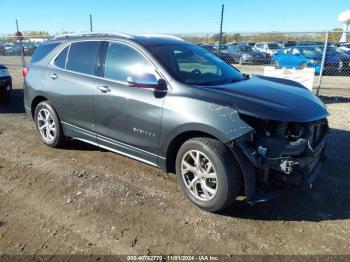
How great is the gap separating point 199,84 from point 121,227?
5.89 ft

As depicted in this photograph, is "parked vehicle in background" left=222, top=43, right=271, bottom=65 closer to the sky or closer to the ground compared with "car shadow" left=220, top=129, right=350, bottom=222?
closer to the sky

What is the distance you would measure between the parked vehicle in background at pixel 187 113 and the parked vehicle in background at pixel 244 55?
1444 cm

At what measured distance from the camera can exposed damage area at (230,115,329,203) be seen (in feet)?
11.0

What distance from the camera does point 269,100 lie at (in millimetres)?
3664

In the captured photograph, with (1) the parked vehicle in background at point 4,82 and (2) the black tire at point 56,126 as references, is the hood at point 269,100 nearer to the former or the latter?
(2) the black tire at point 56,126

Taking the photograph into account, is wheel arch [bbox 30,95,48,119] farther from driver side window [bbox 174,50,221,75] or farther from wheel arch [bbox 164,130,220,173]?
wheel arch [bbox 164,130,220,173]

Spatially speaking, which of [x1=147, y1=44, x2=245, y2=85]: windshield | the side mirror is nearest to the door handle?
→ the side mirror

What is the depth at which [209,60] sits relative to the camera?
4859 millimetres

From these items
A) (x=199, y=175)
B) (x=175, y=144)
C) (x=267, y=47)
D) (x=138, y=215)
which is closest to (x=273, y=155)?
(x=199, y=175)

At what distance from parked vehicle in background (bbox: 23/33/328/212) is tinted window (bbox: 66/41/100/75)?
A: 2 centimetres

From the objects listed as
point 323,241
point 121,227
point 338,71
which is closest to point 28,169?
point 121,227

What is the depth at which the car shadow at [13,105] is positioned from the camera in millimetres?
8227

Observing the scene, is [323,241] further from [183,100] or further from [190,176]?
[183,100]

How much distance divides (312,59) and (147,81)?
15453mm
